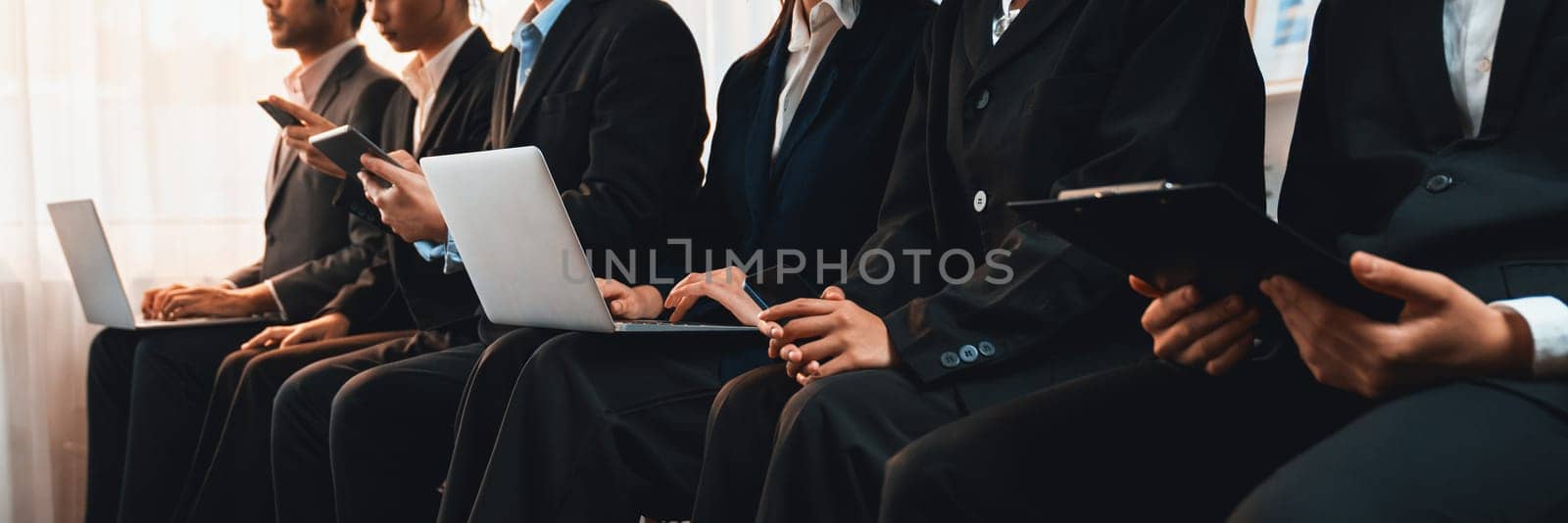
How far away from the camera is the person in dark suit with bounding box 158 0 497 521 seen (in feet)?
6.74

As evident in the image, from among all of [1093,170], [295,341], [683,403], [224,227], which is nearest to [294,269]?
[295,341]

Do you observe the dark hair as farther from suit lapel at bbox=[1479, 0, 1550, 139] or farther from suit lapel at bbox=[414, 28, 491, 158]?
suit lapel at bbox=[1479, 0, 1550, 139]

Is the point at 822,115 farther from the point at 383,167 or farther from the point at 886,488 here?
the point at 886,488

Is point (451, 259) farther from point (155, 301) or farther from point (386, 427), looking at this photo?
point (155, 301)

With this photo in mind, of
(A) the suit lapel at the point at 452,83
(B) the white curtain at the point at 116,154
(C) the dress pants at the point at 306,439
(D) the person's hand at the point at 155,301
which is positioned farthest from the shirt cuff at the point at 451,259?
(D) the person's hand at the point at 155,301

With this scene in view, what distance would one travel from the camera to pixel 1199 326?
3.15 ft

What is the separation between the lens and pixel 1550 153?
0.93 m

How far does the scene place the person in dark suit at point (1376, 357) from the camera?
29.6 inches

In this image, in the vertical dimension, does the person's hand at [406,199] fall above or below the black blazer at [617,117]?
below

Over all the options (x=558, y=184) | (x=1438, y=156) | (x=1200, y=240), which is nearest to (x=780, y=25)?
(x=558, y=184)

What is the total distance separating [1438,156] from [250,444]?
1753 mm

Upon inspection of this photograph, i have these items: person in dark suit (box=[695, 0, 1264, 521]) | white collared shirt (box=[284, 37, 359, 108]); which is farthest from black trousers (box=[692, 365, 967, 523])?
white collared shirt (box=[284, 37, 359, 108])

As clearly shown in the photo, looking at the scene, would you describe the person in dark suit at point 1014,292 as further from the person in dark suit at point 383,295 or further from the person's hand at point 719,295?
the person in dark suit at point 383,295

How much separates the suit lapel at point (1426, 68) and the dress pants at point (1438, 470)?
28 centimetres
